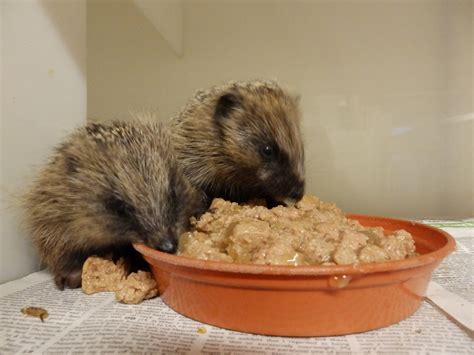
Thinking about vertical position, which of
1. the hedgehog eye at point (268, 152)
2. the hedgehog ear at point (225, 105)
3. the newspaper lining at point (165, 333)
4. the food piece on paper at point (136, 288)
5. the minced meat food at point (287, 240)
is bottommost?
the newspaper lining at point (165, 333)

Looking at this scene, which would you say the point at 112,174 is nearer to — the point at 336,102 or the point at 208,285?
the point at 208,285

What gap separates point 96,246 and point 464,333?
3.35ft

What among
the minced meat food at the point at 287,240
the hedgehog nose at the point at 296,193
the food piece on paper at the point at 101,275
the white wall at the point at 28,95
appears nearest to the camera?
the minced meat food at the point at 287,240

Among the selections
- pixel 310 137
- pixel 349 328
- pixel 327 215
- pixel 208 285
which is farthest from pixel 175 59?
pixel 349 328

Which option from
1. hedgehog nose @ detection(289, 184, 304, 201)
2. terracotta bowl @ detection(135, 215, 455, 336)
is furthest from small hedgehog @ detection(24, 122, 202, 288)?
hedgehog nose @ detection(289, 184, 304, 201)

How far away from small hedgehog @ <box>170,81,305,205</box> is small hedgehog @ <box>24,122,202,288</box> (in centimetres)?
24

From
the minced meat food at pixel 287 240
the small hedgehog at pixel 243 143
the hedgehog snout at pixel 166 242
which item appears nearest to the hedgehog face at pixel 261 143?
the small hedgehog at pixel 243 143

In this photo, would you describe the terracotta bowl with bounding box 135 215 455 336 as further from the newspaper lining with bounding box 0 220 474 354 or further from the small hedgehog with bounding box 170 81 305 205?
the small hedgehog with bounding box 170 81 305 205

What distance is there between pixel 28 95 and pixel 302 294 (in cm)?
114

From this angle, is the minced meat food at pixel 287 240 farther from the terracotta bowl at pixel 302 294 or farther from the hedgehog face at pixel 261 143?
the hedgehog face at pixel 261 143

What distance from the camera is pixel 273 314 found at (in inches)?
33.7

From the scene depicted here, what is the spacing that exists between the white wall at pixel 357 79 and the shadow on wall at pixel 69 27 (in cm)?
50

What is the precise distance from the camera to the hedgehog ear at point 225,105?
4.91 ft

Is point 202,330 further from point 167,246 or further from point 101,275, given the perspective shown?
point 101,275
